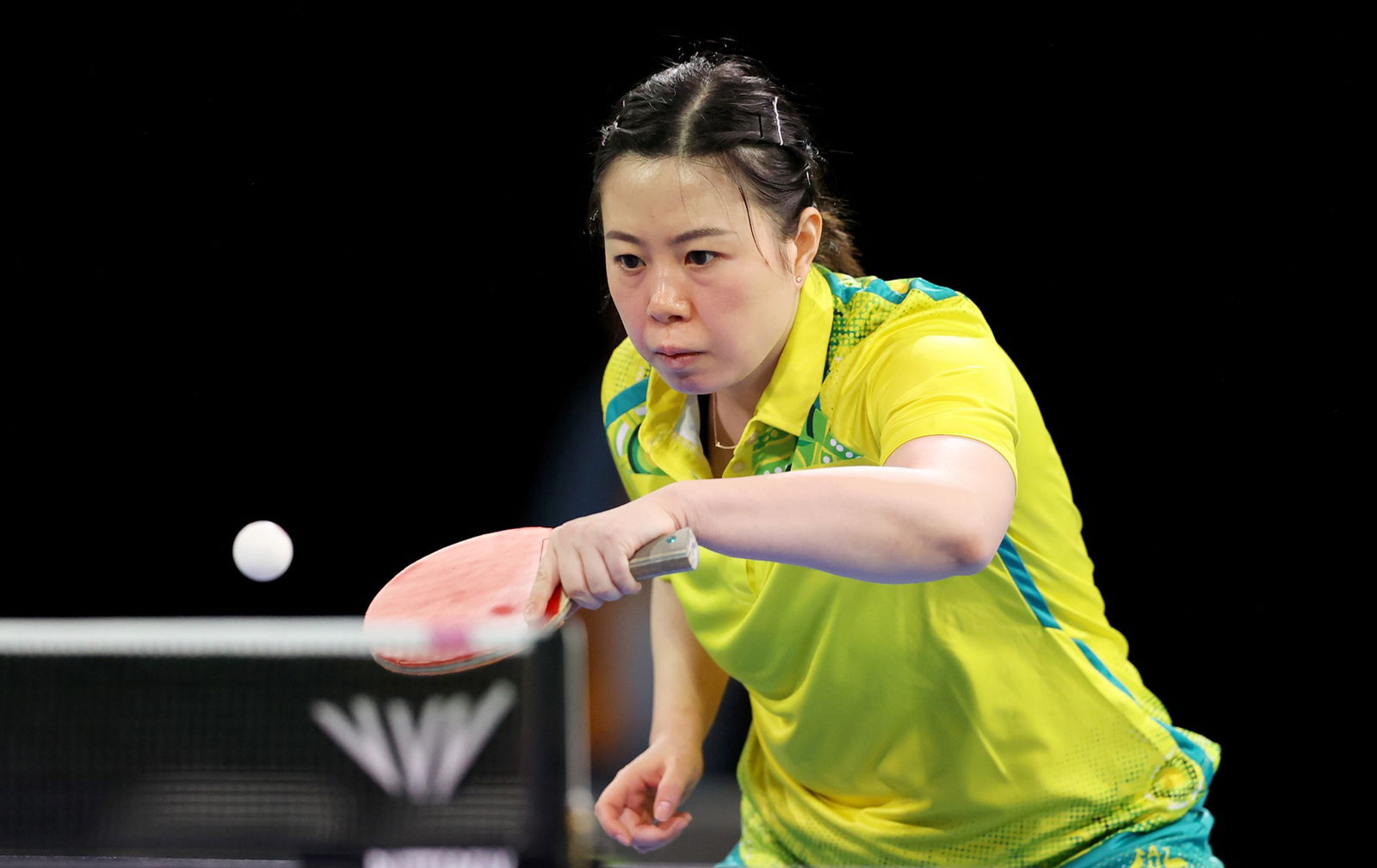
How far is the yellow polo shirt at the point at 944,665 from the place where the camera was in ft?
6.34

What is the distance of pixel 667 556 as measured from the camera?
133 centimetres

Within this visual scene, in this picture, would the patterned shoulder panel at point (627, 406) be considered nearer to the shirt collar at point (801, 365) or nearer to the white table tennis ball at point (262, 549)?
the shirt collar at point (801, 365)

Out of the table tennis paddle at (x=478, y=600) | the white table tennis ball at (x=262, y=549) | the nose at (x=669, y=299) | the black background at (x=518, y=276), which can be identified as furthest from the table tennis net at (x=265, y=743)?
the table tennis paddle at (x=478, y=600)

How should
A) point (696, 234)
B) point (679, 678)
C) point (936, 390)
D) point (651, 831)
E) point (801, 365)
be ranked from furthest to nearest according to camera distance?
point (679, 678) → point (651, 831) → point (801, 365) → point (696, 234) → point (936, 390)

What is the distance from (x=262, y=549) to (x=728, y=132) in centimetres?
232

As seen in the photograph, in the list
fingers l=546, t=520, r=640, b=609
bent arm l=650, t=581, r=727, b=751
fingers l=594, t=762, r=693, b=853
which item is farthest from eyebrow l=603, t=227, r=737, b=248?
fingers l=594, t=762, r=693, b=853

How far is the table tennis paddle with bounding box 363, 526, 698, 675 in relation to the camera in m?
1.36

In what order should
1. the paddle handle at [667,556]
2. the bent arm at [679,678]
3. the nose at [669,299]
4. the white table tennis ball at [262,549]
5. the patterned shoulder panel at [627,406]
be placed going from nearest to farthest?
1. the paddle handle at [667,556]
2. the nose at [669,299]
3. the patterned shoulder panel at [627,406]
4. the bent arm at [679,678]
5. the white table tennis ball at [262,549]

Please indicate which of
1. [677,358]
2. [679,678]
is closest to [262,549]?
[679,678]

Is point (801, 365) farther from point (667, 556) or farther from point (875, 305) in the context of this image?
point (667, 556)

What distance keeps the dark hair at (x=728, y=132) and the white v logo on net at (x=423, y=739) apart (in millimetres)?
2576

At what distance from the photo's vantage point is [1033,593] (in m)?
1.93

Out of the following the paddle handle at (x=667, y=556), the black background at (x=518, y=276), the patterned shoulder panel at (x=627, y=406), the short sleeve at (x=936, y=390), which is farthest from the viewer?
the black background at (x=518, y=276)

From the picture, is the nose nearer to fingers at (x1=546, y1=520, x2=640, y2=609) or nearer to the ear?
the ear
